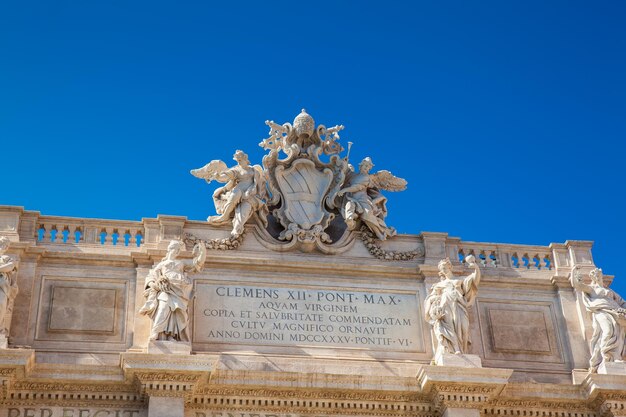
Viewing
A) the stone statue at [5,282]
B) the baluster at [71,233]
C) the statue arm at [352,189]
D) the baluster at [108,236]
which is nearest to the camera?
the stone statue at [5,282]

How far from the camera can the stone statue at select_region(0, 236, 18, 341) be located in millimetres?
18625

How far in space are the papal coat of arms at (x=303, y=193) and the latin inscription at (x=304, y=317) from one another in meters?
0.84

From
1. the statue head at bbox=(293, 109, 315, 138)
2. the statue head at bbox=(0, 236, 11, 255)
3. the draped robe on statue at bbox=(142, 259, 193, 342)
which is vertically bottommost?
the draped robe on statue at bbox=(142, 259, 193, 342)

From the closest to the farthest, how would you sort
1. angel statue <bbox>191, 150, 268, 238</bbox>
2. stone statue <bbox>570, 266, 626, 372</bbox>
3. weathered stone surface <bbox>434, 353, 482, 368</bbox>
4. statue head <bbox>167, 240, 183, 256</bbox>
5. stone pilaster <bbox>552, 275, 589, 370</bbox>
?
weathered stone surface <bbox>434, 353, 482, 368</bbox> → statue head <bbox>167, 240, 183, 256</bbox> → stone statue <bbox>570, 266, 626, 372</bbox> → stone pilaster <bbox>552, 275, 589, 370</bbox> → angel statue <bbox>191, 150, 268, 238</bbox>

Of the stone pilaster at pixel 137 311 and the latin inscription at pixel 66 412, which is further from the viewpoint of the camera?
the stone pilaster at pixel 137 311

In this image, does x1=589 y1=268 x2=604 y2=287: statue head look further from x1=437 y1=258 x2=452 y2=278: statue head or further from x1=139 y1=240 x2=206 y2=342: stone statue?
x1=139 y1=240 x2=206 y2=342: stone statue

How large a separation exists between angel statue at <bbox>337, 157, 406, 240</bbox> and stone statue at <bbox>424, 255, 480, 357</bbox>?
1364mm

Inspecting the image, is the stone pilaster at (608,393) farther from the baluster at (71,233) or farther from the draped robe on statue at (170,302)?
the baluster at (71,233)

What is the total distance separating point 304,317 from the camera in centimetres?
2016

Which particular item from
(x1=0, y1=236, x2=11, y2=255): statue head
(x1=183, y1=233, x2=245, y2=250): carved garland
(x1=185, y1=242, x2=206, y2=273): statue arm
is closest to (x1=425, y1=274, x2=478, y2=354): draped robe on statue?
(x1=183, y1=233, x2=245, y2=250): carved garland

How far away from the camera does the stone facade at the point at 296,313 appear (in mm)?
18656

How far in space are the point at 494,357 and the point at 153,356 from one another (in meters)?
5.59

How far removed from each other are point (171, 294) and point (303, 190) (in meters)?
3.30

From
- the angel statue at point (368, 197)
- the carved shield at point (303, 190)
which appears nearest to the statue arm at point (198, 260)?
the carved shield at point (303, 190)
